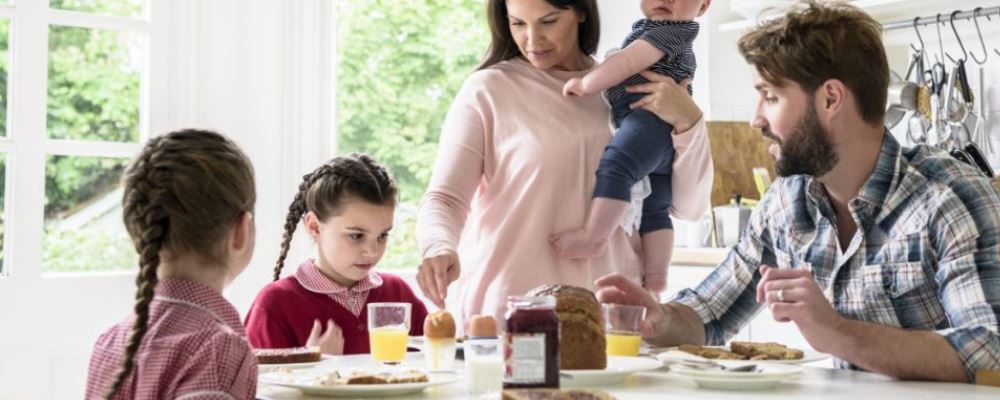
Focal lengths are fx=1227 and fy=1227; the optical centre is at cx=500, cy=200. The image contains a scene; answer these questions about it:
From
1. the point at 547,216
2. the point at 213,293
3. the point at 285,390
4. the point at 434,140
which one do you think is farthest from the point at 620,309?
the point at 434,140

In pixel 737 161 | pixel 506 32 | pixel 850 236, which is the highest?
pixel 506 32

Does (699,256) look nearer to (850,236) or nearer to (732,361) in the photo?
(850,236)

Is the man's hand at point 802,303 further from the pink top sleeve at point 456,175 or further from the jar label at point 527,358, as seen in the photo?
the pink top sleeve at point 456,175

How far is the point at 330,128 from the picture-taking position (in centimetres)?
407

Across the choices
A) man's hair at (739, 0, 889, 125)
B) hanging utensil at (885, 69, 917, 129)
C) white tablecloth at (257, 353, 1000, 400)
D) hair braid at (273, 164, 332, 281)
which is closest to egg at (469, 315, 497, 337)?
white tablecloth at (257, 353, 1000, 400)

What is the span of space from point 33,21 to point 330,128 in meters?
0.99

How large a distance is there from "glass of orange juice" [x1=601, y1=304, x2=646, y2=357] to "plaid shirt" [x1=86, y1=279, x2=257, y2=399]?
2.39ft

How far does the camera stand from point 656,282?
2.46 m

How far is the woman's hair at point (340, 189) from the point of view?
8.50 feet

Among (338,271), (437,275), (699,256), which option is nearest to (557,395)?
(437,275)

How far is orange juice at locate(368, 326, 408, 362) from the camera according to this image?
78.4 inches

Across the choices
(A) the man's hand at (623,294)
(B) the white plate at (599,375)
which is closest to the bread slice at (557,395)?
(B) the white plate at (599,375)

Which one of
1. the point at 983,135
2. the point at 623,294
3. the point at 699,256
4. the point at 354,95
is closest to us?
the point at 623,294

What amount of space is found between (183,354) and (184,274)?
14 cm
